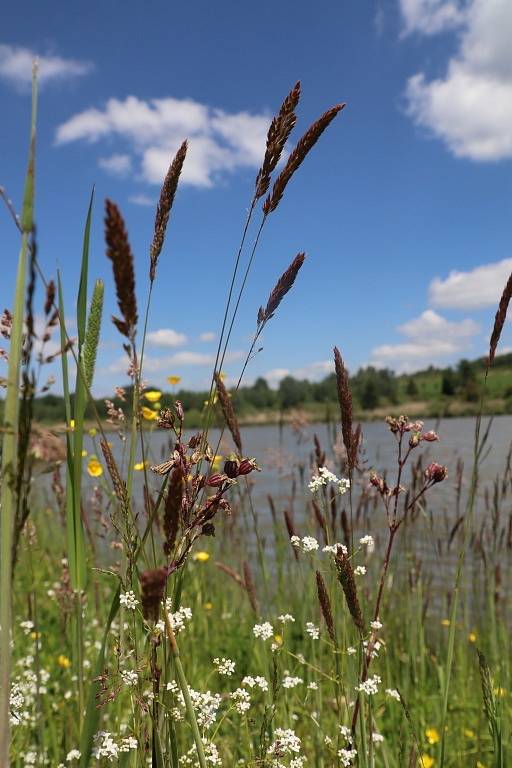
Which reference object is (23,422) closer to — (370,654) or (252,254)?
(252,254)

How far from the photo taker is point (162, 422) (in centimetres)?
111

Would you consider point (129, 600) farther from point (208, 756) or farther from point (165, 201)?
point (165, 201)

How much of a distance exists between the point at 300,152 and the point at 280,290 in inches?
9.0

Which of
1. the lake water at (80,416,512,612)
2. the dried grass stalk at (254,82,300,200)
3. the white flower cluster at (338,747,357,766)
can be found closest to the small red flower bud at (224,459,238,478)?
the lake water at (80,416,512,612)

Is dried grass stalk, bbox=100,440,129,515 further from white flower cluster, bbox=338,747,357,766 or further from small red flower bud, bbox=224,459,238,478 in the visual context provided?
white flower cluster, bbox=338,747,357,766

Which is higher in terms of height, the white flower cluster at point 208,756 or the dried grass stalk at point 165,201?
the dried grass stalk at point 165,201

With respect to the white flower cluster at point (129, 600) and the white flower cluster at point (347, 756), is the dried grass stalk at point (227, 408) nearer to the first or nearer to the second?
the white flower cluster at point (129, 600)

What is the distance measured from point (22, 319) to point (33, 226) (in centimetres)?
11

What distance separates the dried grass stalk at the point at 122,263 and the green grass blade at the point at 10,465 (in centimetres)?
10

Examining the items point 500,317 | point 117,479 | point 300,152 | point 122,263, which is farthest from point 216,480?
point 500,317

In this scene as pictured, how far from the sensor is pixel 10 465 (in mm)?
694

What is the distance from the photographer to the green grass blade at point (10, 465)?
2.21ft

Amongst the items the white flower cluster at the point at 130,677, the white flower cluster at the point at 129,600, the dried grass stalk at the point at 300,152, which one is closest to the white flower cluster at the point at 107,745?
the white flower cluster at the point at 130,677

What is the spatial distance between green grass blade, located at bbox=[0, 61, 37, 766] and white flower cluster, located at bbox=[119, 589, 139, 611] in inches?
11.9
